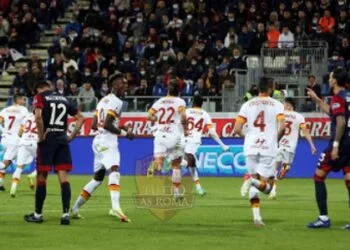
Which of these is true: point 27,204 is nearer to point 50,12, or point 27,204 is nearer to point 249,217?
point 249,217

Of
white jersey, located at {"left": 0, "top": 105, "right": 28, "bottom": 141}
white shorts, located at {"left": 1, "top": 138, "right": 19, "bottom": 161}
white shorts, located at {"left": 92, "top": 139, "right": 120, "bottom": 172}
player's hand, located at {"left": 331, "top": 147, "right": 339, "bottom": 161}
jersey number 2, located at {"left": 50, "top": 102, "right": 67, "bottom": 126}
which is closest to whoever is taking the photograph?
player's hand, located at {"left": 331, "top": 147, "right": 339, "bottom": 161}

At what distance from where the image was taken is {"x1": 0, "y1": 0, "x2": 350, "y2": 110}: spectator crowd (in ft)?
115

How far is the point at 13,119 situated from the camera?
2620cm

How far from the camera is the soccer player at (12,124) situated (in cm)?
2601

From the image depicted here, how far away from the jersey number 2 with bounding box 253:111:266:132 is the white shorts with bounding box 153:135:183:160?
4.75m

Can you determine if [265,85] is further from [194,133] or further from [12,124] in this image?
[12,124]

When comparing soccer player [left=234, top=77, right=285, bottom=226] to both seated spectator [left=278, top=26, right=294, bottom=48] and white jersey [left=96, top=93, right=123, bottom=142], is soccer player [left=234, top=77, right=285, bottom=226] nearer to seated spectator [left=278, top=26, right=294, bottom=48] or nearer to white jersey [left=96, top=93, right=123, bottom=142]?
white jersey [left=96, top=93, right=123, bottom=142]

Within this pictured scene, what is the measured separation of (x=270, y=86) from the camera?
16859 millimetres

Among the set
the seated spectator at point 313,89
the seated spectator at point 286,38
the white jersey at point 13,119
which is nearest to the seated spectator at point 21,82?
the seated spectator at point 286,38

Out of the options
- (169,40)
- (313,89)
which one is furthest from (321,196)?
(169,40)

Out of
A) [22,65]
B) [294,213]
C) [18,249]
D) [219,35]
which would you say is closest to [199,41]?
[219,35]

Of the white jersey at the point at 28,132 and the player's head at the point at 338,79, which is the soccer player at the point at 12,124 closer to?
the white jersey at the point at 28,132

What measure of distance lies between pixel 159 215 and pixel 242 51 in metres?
18.0

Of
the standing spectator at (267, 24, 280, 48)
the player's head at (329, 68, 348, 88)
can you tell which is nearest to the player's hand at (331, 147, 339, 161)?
the player's head at (329, 68, 348, 88)
